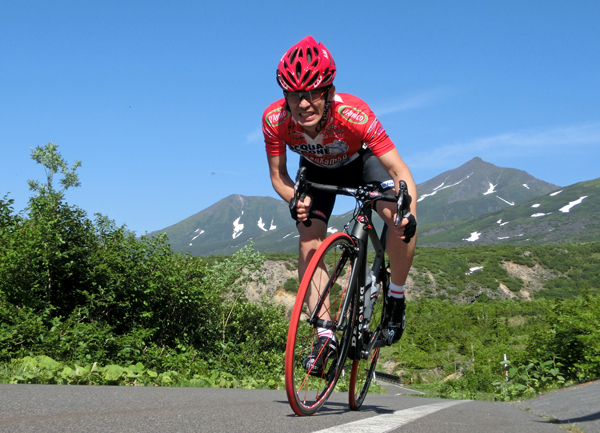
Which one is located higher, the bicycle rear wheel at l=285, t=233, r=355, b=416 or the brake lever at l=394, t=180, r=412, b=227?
the brake lever at l=394, t=180, r=412, b=227

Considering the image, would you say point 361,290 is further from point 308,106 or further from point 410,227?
point 308,106

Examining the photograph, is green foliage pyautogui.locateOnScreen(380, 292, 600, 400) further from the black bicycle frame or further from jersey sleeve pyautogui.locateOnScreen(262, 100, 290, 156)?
jersey sleeve pyautogui.locateOnScreen(262, 100, 290, 156)

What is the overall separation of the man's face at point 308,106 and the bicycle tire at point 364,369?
167 centimetres

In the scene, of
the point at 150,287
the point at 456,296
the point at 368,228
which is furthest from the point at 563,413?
the point at 456,296

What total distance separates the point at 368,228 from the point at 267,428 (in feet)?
6.42

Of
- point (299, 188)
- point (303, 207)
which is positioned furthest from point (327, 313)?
point (299, 188)

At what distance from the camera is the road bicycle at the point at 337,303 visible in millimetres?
3535

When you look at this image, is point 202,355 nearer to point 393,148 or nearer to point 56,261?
point 56,261

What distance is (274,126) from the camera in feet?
14.0

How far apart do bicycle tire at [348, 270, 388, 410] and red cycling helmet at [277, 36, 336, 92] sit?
1.93 metres

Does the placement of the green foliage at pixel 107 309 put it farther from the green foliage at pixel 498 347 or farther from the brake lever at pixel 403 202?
the green foliage at pixel 498 347

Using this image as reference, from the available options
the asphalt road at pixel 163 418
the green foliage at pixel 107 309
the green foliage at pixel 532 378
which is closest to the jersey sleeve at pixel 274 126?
the asphalt road at pixel 163 418

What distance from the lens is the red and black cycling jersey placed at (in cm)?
405

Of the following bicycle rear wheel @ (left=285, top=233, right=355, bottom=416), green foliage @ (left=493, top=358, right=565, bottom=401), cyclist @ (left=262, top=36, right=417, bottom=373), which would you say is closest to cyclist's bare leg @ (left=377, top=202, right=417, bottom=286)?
cyclist @ (left=262, top=36, right=417, bottom=373)
